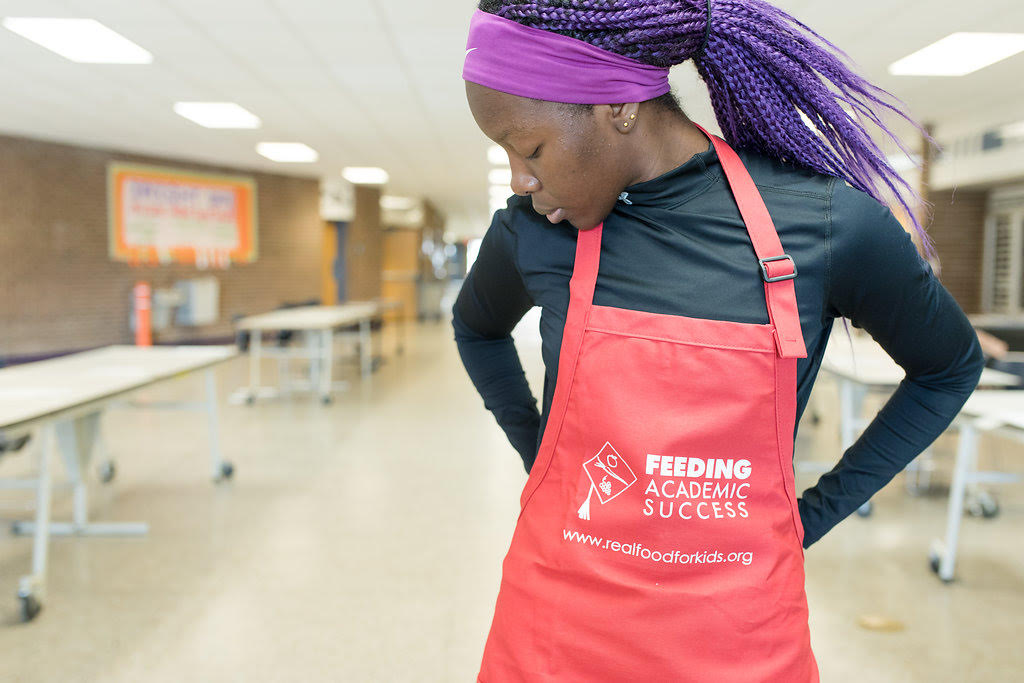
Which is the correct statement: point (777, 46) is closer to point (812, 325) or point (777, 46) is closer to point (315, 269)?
point (812, 325)

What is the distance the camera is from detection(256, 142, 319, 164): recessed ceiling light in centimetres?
874

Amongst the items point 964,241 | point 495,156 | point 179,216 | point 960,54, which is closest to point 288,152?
point 179,216

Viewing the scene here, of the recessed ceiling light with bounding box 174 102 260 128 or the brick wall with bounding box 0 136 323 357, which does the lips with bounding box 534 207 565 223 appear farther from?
the brick wall with bounding box 0 136 323 357

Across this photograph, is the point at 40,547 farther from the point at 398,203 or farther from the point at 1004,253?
the point at 398,203

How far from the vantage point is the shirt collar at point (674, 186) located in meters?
0.74

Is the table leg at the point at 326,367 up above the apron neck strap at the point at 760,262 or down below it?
below

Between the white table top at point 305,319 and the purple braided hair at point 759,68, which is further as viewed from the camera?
the white table top at point 305,319

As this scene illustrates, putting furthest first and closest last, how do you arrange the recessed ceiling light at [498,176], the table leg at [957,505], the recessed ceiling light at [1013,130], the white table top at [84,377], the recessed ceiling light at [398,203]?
the recessed ceiling light at [398,203] → the recessed ceiling light at [498,176] → the recessed ceiling light at [1013,130] → the table leg at [957,505] → the white table top at [84,377]

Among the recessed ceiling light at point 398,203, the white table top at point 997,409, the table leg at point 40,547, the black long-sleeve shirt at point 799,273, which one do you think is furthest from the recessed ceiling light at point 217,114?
the recessed ceiling light at point 398,203

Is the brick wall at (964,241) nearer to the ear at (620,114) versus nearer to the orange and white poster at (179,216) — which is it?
the orange and white poster at (179,216)

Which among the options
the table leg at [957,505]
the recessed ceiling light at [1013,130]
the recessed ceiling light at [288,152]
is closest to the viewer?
the table leg at [957,505]

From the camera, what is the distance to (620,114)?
0.70m

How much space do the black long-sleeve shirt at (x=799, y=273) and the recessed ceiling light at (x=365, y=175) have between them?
10369 mm

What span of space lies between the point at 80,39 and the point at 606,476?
5514 millimetres
